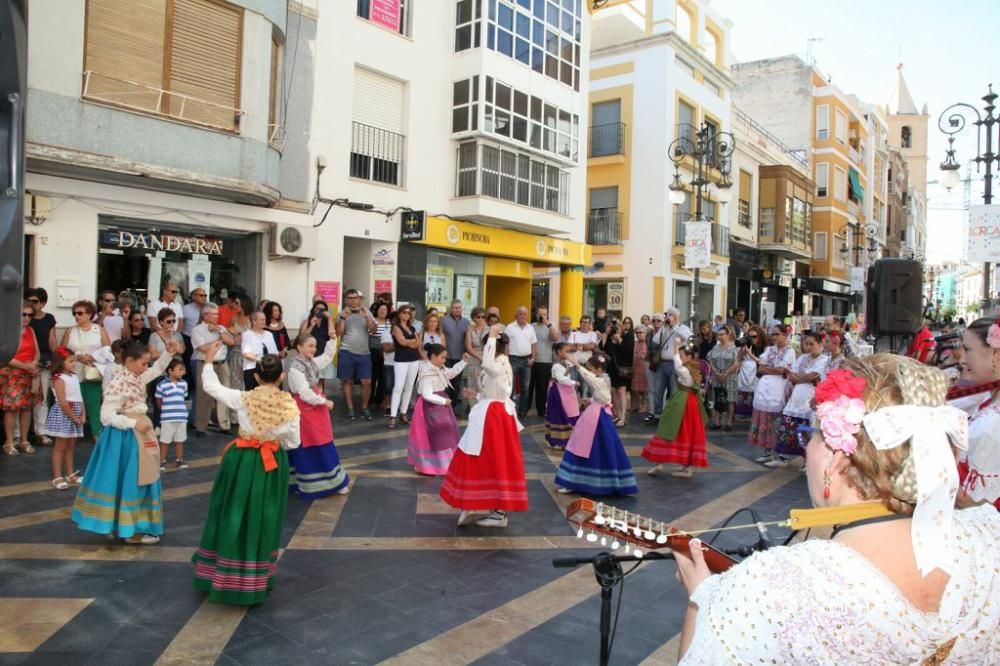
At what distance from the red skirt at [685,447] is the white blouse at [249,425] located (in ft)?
16.1

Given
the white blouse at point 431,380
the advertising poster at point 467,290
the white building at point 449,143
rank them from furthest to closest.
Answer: the advertising poster at point 467,290, the white building at point 449,143, the white blouse at point 431,380

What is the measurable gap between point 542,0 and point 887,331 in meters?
13.9

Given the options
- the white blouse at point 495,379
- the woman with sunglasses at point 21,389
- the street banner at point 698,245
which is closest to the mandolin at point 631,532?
the white blouse at point 495,379

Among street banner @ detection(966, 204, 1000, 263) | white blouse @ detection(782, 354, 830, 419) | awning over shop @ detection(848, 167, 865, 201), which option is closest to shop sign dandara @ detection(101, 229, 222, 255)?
white blouse @ detection(782, 354, 830, 419)

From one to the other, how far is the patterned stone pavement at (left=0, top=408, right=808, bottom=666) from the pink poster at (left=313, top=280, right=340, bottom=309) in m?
7.56

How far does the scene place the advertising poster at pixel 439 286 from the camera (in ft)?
56.5

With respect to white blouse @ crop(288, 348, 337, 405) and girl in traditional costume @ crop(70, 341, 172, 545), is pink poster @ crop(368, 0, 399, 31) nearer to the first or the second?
white blouse @ crop(288, 348, 337, 405)

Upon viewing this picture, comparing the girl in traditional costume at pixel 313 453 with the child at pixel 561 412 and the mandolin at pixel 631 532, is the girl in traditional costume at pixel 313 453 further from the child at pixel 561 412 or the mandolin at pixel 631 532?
the mandolin at pixel 631 532

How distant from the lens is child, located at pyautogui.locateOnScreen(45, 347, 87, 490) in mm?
6824

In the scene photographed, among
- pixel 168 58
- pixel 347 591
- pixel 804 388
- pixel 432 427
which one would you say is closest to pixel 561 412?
pixel 432 427

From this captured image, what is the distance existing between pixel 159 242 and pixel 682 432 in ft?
30.5

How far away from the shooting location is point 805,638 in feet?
5.05

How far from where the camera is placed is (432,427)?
26.9ft

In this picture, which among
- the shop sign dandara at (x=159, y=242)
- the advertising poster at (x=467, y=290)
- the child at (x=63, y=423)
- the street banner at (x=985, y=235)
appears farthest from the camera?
the advertising poster at (x=467, y=290)
